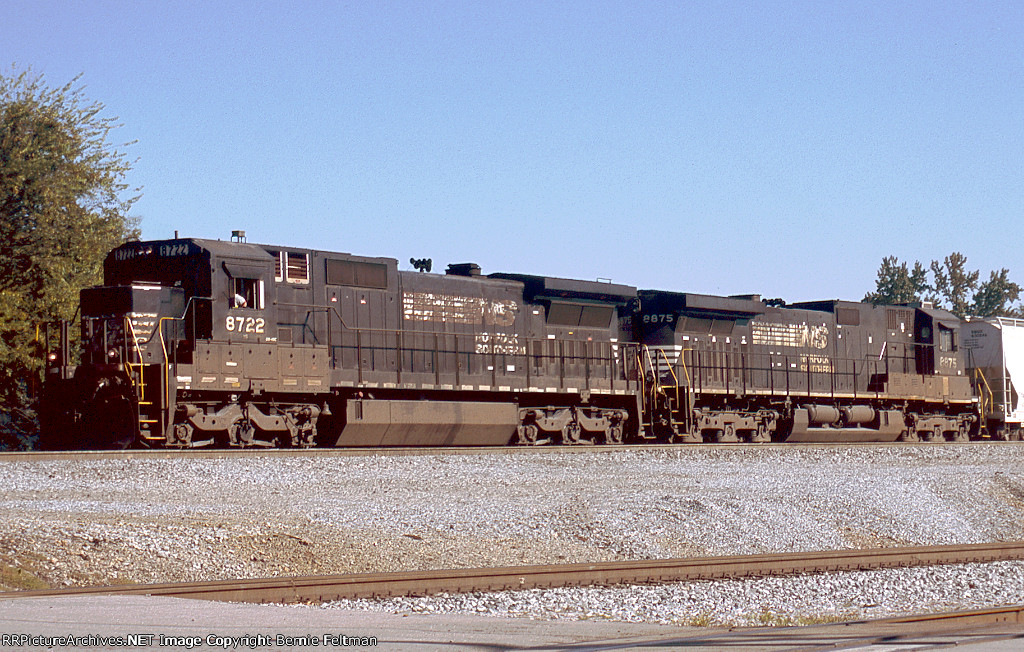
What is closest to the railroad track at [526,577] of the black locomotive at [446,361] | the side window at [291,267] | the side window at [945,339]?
the black locomotive at [446,361]

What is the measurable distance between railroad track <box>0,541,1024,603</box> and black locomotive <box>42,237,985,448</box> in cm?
818

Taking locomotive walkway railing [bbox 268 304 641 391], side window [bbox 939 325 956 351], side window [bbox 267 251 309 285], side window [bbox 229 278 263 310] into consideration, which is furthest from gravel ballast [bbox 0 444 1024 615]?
side window [bbox 939 325 956 351]

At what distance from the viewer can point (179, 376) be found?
15.6 metres

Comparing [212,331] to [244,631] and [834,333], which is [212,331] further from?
[834,333]

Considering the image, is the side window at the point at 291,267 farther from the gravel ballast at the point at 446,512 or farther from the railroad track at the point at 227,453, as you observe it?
the gravel ballast at the point at 446,512

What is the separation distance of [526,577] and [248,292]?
9.53 meters

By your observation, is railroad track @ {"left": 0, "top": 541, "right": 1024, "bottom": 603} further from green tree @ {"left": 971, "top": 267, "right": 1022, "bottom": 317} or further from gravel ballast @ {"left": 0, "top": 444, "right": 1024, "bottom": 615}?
green tree @ {"left": 971, "top": 267, "right": 1022, "bottom": 317}

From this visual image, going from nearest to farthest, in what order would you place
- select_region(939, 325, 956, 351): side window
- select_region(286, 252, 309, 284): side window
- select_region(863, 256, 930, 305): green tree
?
select_region(286, 252, 309, 284): side window → select_region(939, 325, 956, 351): side window → select_region(863, 256, 930, 305): green tree

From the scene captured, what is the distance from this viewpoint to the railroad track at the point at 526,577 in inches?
295

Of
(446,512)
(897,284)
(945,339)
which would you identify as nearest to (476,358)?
(446,512)

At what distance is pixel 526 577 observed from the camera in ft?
27.7

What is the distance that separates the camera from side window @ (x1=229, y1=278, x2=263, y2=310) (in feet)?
54.5

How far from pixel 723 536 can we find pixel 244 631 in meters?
6.27

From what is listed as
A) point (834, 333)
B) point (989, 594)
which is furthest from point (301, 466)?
point (834, 333)
